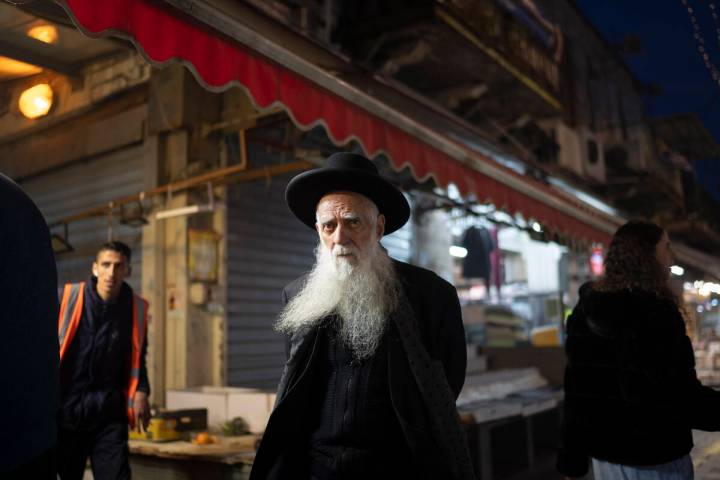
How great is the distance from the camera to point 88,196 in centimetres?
938

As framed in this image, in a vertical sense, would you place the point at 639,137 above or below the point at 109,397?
above

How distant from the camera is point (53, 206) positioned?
9.86 metres

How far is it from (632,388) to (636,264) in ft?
2.19

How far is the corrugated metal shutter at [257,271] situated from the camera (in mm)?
8391

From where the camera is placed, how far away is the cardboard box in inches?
239

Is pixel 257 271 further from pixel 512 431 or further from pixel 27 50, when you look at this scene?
pixel 27 50

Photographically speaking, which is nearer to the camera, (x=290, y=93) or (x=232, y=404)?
(x=290, y=93)

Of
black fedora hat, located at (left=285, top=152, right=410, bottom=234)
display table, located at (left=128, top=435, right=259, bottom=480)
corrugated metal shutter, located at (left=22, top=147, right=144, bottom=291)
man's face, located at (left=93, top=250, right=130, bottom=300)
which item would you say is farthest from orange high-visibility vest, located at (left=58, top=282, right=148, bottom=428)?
corrugated metal shutter, located at (left=22, top=147, right=144, bottom=291)

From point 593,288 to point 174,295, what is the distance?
19.1 ft

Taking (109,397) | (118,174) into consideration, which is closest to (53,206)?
(118,174)

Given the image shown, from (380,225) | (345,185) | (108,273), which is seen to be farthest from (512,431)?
(345,185)

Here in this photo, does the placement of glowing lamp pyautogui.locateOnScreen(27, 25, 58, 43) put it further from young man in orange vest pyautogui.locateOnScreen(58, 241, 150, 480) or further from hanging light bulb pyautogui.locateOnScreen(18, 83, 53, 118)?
young man in orange vest pyautogui.locateOnScreen(58, 241, 150, 480)

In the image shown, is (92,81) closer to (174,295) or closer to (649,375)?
(174,295)

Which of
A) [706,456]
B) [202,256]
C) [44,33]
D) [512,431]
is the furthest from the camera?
[512,431]
